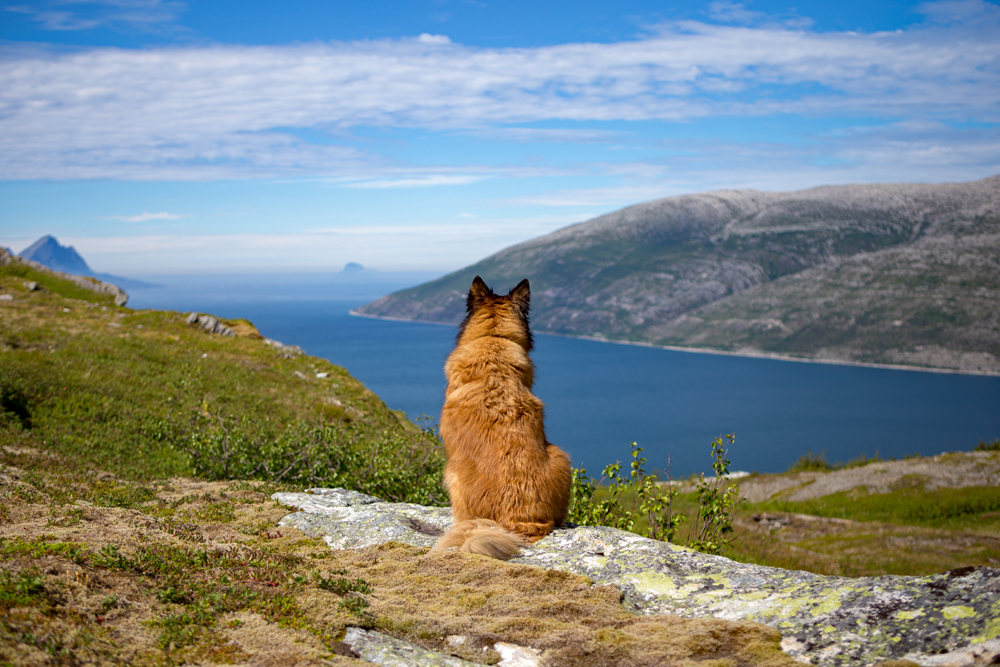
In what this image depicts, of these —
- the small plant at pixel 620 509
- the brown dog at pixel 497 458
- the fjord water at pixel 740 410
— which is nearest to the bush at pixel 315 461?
the small plant at pixel 620 509

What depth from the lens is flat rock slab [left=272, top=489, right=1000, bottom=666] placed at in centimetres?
378

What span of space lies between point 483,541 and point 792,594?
2.85m

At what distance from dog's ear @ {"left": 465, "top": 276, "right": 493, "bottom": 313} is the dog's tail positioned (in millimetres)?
3372

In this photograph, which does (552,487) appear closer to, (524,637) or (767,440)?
(524,637)

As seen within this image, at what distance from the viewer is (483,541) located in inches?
234

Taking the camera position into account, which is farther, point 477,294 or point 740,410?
point 740,410

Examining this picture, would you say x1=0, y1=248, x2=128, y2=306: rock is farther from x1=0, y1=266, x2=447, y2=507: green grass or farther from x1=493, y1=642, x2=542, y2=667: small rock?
x1=493, y1=642, x2=542, y2=667: small rock

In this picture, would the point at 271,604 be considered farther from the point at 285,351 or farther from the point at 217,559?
the point at 285,351

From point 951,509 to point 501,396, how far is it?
99.3 ft

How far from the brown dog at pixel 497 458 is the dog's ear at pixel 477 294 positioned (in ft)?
2.79

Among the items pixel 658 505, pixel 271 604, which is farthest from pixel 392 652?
pixel 658 505

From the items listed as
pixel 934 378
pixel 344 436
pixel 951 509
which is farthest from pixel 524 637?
pixel 934 378

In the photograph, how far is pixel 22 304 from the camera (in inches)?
1069

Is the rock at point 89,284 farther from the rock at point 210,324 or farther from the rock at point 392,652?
the rock at point 392,652
